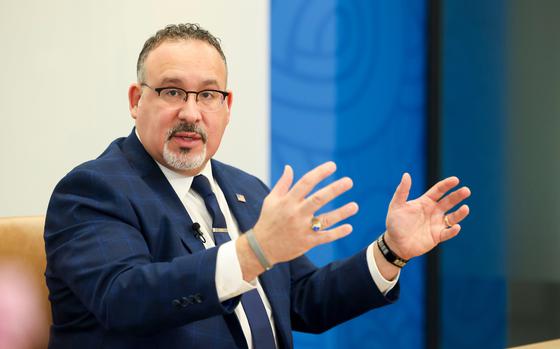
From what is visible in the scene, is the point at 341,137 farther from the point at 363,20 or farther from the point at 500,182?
the point at 500,182

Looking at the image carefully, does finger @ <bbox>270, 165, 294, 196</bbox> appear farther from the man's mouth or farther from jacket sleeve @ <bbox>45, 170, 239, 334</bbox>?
the man's mouth

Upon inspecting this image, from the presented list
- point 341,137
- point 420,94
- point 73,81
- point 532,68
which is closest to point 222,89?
point 73,81

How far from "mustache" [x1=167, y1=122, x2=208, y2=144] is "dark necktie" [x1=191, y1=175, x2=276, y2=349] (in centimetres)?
13

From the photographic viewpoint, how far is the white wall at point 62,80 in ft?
8.41

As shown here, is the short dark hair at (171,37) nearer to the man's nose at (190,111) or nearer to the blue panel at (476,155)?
the man's nose at (190,111)

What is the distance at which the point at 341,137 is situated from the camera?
11.1ft

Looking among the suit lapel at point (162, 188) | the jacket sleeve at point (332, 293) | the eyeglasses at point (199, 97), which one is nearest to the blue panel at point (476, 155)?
the jacket sleeve at point (332, 293)

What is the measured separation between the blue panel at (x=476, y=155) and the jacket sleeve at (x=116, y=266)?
93.5 inches

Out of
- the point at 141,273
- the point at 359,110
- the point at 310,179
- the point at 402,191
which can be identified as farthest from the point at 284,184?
the point at 359,110

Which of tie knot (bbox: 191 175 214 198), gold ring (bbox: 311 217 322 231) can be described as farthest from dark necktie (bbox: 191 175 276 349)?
gold ring (bbox: 311 217 322 231)

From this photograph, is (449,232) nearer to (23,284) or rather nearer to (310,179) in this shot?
(310,179)

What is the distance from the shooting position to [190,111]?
1.87 m

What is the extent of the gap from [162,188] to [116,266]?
0.33m

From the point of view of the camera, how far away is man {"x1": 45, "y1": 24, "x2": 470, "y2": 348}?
144 centimetres
